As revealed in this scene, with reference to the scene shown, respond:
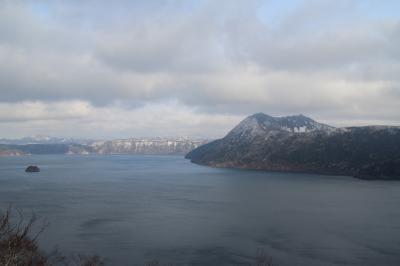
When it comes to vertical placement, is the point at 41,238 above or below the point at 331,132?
below

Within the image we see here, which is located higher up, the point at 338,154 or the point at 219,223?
the point at 338,154

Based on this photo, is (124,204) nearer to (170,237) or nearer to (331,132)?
(170,237)

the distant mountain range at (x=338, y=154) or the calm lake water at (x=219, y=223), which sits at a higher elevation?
the distant mountain range at (x=338, y=154)

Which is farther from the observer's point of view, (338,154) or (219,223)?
(338,154)

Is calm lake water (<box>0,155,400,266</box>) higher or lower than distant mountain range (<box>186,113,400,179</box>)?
lower

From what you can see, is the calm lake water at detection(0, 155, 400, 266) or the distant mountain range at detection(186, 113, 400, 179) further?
the distant mountain range at detection(186, 113, 400, 179)

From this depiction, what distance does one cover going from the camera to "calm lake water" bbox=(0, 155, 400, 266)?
42438 mm

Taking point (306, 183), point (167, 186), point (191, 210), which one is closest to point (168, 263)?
point (191, 210)

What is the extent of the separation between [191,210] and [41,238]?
27.9 meters

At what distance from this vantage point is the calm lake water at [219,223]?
4244 centimetres

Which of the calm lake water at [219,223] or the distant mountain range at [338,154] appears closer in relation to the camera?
the calm lake water at [219,223]

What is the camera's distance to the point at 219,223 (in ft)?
194

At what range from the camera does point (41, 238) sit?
4747cm

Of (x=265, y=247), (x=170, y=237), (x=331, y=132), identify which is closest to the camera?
(x=265, y=247)
